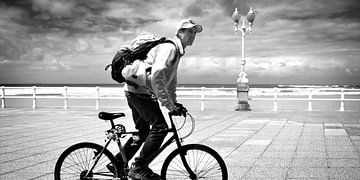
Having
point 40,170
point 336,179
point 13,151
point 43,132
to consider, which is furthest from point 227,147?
point 43,132

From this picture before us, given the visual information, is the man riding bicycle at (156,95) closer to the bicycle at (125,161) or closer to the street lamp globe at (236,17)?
the bicycle at (125,161)

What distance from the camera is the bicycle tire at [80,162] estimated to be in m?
3.69

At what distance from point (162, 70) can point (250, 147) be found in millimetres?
4101

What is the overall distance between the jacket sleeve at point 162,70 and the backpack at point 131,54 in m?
0.13

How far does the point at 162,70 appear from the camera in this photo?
10.9 ft

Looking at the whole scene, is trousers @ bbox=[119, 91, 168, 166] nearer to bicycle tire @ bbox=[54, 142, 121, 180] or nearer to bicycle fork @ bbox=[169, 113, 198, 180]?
bicycle fork @ bbox=[169, 113, 198, 180]

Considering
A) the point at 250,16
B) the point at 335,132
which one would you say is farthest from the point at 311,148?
the point at 250,16

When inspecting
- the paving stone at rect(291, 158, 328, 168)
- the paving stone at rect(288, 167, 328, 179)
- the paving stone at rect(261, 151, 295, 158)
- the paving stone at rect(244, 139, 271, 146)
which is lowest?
the paving stone at rect(288, 167, 328, 179)

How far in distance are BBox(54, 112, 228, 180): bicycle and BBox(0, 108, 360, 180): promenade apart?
1050 mm

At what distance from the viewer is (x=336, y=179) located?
14.9 ft

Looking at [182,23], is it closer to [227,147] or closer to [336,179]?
[336,179]

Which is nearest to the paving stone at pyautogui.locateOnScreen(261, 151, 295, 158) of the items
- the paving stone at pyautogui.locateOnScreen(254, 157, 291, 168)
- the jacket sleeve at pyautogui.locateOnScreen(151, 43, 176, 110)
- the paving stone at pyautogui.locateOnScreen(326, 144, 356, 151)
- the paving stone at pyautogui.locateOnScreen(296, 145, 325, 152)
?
the paving stone at pyautogui.locateOnScreen(254, 157, 291, 168)

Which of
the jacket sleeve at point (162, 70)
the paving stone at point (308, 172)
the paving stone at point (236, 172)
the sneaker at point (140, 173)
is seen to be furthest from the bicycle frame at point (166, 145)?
the paving stone at point (308, 172)

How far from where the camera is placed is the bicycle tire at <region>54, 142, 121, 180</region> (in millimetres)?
3693
